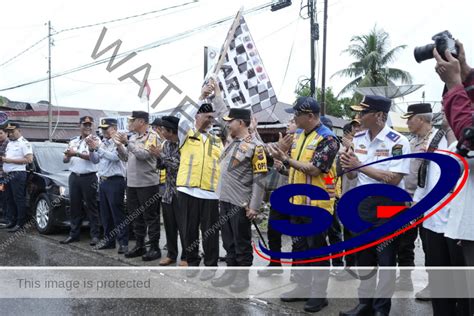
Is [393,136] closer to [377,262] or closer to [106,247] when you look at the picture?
[377,262]

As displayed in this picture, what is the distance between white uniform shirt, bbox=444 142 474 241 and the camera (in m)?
2.49

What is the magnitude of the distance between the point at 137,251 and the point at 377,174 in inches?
152

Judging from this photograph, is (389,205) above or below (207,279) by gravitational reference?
above

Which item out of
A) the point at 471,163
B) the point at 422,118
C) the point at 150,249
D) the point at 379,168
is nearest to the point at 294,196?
the point at 379,168

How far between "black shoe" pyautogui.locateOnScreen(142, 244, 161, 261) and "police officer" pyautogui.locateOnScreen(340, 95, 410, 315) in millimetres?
3028

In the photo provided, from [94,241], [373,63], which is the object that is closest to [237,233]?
[94,241]

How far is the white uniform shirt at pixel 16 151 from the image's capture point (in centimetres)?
804

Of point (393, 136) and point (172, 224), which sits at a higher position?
point (393, 136)

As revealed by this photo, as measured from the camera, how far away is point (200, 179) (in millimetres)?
5316

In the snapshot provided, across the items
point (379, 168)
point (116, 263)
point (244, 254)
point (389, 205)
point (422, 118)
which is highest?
point (422, 118)

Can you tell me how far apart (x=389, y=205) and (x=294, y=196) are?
91cm

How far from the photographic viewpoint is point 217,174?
5465 millimetres

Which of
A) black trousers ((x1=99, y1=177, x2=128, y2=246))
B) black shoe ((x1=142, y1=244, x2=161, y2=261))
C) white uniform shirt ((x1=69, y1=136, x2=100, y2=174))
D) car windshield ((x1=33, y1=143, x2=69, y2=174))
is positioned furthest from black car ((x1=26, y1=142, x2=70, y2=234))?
black shoe ((x1=142, y1=244, x2=161, y2=261))

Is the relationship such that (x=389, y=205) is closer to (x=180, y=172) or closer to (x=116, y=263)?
(x=180, y=172)
